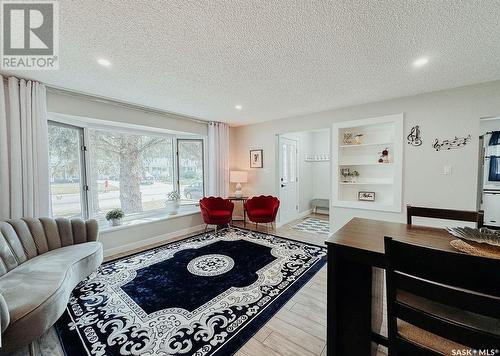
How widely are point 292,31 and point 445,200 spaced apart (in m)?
3.20

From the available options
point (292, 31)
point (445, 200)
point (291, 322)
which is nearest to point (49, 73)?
point (292, 31)

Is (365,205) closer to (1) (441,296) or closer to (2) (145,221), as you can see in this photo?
(1) (441,296)

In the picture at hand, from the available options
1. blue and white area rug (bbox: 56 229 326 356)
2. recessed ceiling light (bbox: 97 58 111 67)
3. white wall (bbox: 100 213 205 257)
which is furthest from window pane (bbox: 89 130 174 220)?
recessed ceiling light (bbox: 97 58 111 67)

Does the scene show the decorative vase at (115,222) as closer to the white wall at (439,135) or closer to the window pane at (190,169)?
the window pane at (190,169)

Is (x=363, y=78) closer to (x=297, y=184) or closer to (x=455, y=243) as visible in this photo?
(x=455, y=243)

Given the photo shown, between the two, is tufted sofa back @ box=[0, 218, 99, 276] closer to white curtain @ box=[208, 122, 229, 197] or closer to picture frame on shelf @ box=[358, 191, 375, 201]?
white curtain @ box=[208, 122, 229, 197]

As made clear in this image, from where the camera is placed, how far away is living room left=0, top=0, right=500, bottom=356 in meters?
1.32

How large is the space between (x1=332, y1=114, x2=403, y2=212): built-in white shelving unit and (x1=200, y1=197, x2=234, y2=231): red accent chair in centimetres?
210

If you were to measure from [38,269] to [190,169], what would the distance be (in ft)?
10.6

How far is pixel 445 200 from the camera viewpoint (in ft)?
9.85

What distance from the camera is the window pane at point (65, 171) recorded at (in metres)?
3.04

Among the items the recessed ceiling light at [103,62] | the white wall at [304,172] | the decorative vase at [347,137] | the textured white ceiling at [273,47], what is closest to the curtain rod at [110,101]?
the textured white ceiling at [273,47]

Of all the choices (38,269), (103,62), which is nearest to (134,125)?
(103,62)

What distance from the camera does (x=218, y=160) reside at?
15.8ft
